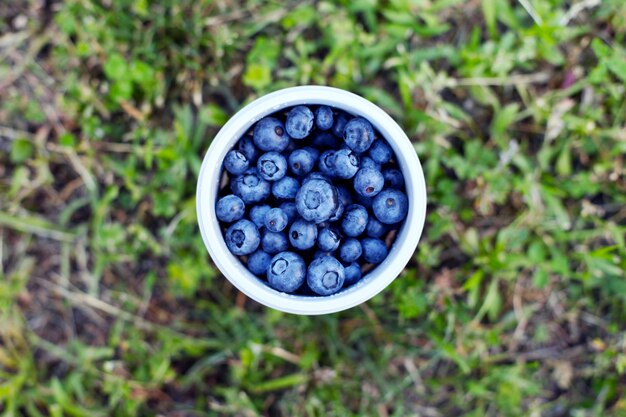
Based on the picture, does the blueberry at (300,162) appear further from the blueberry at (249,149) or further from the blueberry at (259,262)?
the blueberry at (259,262)

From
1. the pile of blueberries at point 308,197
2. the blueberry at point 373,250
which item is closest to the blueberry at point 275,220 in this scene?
the pile of blueberries at point 308,197

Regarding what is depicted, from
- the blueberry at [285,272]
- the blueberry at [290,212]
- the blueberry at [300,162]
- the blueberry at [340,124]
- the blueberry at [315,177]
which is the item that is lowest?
the blueberry at [285,272]

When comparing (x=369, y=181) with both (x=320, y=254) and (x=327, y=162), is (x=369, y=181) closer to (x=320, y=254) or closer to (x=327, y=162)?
(x=327, y=162)

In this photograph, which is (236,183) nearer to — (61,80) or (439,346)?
(439,346)

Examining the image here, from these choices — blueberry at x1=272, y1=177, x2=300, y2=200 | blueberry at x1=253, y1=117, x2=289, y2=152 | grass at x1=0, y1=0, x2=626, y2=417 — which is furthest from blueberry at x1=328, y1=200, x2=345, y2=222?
grass at x1=0, y1=0, x2=626, y2=417

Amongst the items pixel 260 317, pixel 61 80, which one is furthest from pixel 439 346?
pixel 61 80
